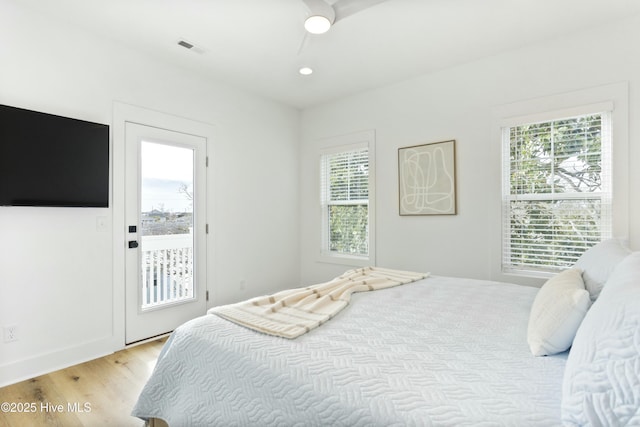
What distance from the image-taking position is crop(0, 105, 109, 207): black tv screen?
7.25 ft

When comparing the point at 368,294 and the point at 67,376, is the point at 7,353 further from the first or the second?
the point at 368,294

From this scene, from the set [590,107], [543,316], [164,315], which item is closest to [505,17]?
[590,107]

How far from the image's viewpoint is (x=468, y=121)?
10.5 feet

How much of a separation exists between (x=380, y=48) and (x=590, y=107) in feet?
5.82

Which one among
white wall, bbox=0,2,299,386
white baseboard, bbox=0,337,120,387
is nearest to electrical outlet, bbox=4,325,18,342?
white wall, bbox=0,2,299,386

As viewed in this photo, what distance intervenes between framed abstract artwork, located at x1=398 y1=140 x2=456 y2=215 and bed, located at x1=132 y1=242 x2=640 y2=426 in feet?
5.57

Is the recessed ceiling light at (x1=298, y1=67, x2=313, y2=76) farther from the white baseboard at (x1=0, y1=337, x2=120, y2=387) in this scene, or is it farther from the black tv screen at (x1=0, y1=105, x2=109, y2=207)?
the white baseboard at (x1=0, y1=337, x2=120, y2=387)

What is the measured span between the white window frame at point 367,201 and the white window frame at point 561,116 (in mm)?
1290

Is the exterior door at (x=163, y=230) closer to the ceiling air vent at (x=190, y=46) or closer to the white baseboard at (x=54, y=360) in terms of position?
the white baseboard at (x=54, y=360)

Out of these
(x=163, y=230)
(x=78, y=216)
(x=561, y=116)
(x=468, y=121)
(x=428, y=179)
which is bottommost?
(x=163, y=230)

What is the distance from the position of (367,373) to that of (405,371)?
0.13 meters

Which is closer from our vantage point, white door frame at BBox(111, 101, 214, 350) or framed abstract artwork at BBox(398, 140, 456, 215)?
white door frame at BBox(111, 101, 214, 350)

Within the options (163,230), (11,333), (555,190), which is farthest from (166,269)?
(555,190)

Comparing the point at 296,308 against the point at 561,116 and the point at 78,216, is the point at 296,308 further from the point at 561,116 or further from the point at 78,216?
the point at 561,116
